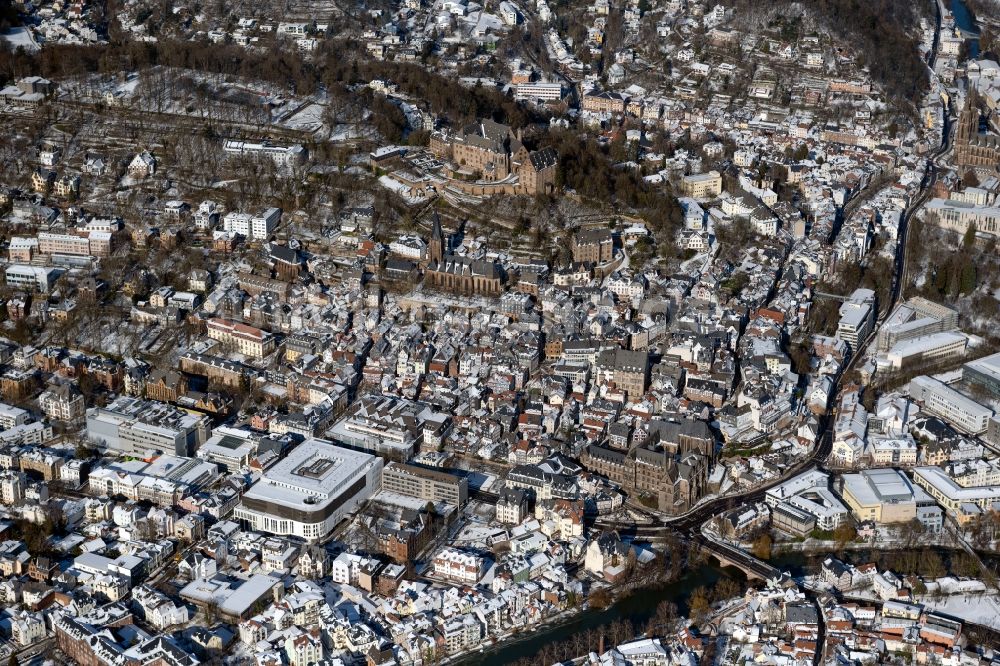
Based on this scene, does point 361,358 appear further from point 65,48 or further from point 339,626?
point 65,48

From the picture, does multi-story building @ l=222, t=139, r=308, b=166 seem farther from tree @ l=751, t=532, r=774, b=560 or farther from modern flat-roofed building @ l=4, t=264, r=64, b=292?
tree @ l=751, t=532, r=774, b=560

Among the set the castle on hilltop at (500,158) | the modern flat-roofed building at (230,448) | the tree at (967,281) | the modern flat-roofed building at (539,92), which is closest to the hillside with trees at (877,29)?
the modern flat-roofed building at (539,92)

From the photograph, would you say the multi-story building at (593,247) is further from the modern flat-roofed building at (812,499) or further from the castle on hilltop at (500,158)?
the modern flat-roofed building at (812,499)

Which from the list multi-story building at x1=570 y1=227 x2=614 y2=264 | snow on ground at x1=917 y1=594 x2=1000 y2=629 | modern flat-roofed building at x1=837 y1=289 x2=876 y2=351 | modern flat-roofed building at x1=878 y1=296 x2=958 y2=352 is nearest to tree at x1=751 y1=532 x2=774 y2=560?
snow on ground at x1=917 y1=594 x2=1000 y2=629

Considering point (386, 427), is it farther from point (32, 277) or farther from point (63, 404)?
point (32, 277)

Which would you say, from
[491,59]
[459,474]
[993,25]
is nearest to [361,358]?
[459,474]
